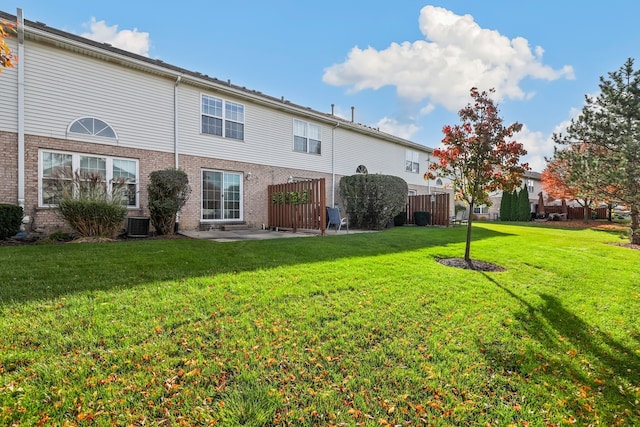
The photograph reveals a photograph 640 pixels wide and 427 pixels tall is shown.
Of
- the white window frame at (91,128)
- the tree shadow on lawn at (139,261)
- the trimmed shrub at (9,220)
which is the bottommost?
the tree shadow on lawn at (139,261)

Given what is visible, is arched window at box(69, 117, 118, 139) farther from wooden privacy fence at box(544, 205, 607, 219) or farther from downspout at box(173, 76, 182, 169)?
wooden privacy fence at box(544, 205, 607, 219)

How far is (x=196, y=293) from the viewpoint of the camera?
4035 millimetres

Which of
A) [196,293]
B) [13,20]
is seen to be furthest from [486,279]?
[13,20]

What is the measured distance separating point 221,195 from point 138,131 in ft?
11.5

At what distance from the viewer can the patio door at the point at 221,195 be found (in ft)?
38.8

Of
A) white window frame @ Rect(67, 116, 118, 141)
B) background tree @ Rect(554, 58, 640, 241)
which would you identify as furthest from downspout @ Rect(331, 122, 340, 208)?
background tree @ Rect(554, 58, 640, 241)

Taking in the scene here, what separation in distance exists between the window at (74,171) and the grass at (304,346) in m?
4.17

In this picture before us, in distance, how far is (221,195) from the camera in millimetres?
12258

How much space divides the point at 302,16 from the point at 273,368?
1204 centimetres

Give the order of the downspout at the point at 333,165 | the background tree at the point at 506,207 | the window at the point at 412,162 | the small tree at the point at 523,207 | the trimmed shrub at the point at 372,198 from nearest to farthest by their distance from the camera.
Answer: the trimmed shrub at the point at 372,198 → the downspout at the point at 333,165 → the window at the point at 412,162 → the small tree at the point at 523,207 → the background tree at the point at 506,207

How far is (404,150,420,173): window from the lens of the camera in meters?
20.9

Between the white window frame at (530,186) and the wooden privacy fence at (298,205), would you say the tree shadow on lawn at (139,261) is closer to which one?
the wooden privacy fence at (298,205)

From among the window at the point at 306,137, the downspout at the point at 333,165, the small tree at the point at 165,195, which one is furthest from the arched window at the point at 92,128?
the downspout at the point at 333,165

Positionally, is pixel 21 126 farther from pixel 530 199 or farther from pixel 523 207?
pixel 530 199
